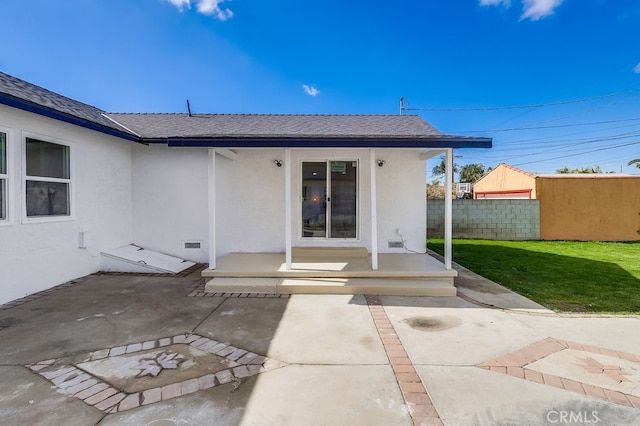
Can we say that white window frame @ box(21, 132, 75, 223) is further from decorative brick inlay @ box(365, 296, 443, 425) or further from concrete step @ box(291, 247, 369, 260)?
decorative brick inlay @ box(365, 296, 443, 425)

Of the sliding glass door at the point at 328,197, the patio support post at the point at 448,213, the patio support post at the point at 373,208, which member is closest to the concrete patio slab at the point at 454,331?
the patio support post at the point at 373,208

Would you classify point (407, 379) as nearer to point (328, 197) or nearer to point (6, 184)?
point (328, 197)

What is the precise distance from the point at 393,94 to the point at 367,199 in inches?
663

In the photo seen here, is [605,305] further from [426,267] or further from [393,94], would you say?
[393,94]

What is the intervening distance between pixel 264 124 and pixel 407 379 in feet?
26.5

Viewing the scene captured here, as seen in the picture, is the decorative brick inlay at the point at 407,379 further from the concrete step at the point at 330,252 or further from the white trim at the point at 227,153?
A: the white trim at the point at 227,153

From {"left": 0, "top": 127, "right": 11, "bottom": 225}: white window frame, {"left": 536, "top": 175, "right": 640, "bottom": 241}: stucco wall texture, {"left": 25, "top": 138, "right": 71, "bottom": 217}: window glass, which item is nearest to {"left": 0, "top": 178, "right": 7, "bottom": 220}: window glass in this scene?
{"left": 0, "top": 127, "right": 11, "bottom": 225}: white window frame

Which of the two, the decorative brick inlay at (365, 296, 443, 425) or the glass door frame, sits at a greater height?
the glass door frame

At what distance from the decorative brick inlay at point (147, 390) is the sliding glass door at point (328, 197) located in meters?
4.95

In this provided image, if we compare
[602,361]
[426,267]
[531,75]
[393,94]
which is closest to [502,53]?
[531,75]

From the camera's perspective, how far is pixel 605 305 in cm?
511

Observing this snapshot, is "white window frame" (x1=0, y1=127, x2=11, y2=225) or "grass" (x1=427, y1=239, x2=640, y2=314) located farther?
"grass" (x1=427, y1=239, x2=640, y2=314)

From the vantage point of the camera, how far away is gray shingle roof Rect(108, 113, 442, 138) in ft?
26.3

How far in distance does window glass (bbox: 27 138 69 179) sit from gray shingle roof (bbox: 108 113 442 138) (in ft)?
6.53
